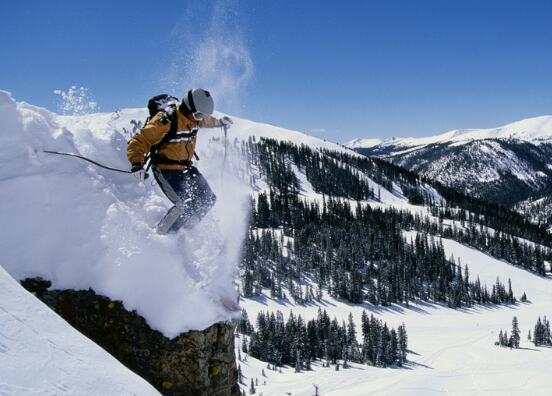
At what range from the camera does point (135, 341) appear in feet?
24.1

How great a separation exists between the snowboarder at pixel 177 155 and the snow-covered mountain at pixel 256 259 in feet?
1.73

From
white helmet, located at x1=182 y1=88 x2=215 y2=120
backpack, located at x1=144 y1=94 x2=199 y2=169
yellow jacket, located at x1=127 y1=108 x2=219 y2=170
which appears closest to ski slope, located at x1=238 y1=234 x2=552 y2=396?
yellow jacket, located at x1=127 y1=108 x2=219 y2=170

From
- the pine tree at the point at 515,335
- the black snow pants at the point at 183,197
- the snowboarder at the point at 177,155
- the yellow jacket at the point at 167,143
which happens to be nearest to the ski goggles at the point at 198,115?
the snowboarder at the point at 177,155

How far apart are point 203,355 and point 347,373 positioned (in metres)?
89.1

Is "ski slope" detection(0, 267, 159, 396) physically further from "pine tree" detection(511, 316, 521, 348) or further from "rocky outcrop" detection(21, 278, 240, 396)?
"pine tree" detection(511, 316, 521, 348)

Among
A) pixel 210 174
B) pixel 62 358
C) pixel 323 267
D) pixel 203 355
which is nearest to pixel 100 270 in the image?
pixel 203 355

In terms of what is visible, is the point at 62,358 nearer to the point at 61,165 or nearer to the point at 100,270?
the point at 100,270

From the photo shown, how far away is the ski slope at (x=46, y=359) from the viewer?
3949 millimetres

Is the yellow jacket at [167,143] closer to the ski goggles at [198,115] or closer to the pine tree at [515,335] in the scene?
the ski goggles at [198,115]

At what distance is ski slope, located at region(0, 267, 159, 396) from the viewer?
395cm

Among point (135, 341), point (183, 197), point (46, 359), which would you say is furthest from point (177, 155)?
point (46, 359)

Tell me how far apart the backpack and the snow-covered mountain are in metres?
1.19

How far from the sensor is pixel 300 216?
177250 mm

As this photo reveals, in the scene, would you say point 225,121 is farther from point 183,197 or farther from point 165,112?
point 183,197
